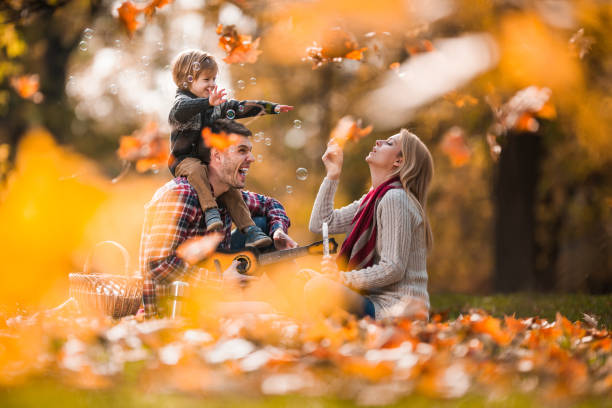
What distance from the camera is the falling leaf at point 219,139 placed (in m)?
4.61

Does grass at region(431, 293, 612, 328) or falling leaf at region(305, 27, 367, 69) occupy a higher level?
falling leaf at region(305, 27, 367, 69)

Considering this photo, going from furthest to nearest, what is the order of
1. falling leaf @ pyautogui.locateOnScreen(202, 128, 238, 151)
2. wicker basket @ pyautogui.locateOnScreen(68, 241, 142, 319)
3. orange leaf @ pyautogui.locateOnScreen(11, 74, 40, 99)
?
orange leaf @ pyautogui.locateOnScreen(11, 74, 40, 99) → wicker basket @ pyautogui.locateOnScreen(68, 241, 142, 319) → falling leaf @ pyautogui.locateOnScreen(202, 128, 238, 151)

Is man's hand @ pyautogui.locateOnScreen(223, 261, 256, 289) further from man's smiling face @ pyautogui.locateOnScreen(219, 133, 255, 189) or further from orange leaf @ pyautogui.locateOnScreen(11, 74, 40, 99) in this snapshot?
orange leaf @ pyautogui.locateOnScreen(11, 74, 40, 99)

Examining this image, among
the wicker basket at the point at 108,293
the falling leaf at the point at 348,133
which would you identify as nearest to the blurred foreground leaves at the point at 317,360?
the wicker basket at the point at 108,293

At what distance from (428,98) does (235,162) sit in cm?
231

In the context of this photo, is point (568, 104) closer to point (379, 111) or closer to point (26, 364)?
point (379, 111)

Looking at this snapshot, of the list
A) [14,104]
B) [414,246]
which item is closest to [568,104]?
[414,246]

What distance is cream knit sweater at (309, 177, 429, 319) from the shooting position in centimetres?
400

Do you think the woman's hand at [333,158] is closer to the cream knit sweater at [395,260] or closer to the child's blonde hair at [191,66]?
the cream knit sweater at [395,260]

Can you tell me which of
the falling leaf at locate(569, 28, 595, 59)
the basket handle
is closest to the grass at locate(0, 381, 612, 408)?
the basket handle

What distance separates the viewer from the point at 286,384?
2443 millimetres

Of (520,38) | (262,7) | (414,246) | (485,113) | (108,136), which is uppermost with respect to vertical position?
(108,136)

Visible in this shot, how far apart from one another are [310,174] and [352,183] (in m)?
1.22

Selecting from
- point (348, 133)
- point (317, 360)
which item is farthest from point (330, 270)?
point (348, 133)
